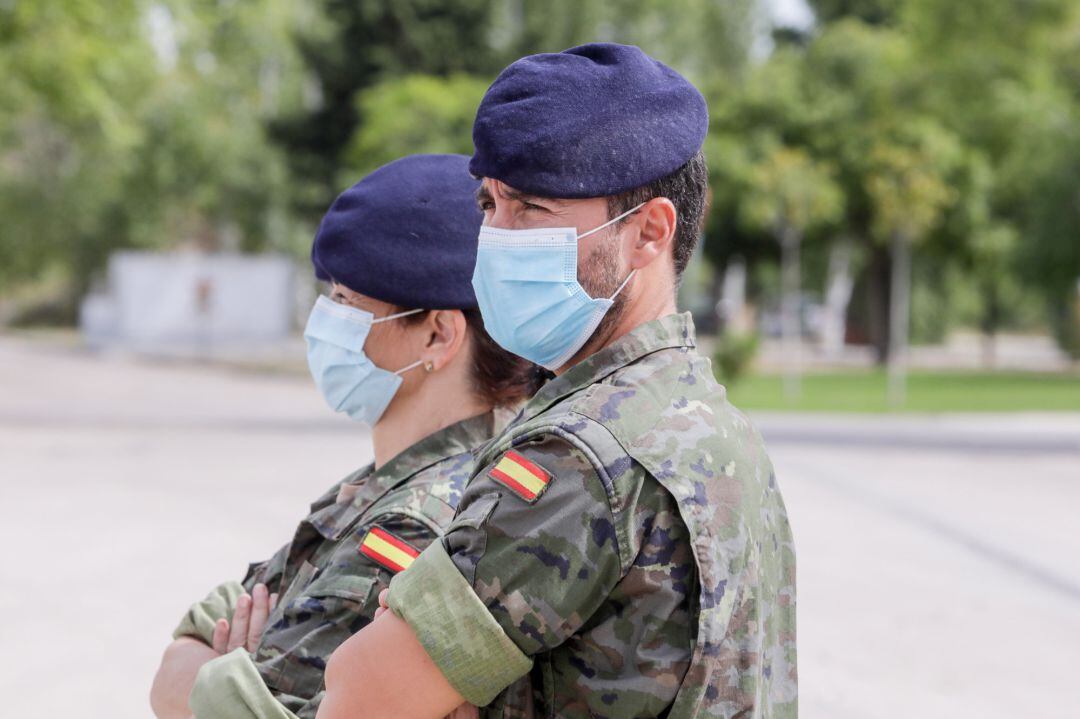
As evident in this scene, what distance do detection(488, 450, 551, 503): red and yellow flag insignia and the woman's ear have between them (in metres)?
0.77

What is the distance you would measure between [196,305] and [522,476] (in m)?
29.6

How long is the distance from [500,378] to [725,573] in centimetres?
82

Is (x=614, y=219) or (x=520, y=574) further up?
(x=614, y=219)

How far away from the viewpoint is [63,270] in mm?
44688

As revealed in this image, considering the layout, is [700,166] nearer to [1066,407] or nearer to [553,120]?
[553,120]

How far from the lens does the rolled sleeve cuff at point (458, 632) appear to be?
4.07 ft

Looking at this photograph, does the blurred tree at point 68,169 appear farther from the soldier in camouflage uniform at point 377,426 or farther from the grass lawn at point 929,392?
the soldier in camouflage uniform at point 377,426

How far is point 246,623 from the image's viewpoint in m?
1.91

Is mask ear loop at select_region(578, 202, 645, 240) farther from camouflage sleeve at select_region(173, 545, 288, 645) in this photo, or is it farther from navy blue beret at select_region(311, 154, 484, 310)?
camouflage sleeve at select_region(173, 545, 288, 645)

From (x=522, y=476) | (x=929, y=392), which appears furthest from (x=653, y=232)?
(x=929, y=392)

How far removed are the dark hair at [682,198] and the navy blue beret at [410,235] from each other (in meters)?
0.53

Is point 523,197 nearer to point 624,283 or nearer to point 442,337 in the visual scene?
point 624,283

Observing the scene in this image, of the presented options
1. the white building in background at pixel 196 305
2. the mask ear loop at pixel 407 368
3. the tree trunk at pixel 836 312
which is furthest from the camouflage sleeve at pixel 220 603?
the tree trunk at pixel 836 312

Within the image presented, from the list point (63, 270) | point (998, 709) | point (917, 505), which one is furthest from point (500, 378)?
point (63, 270)
